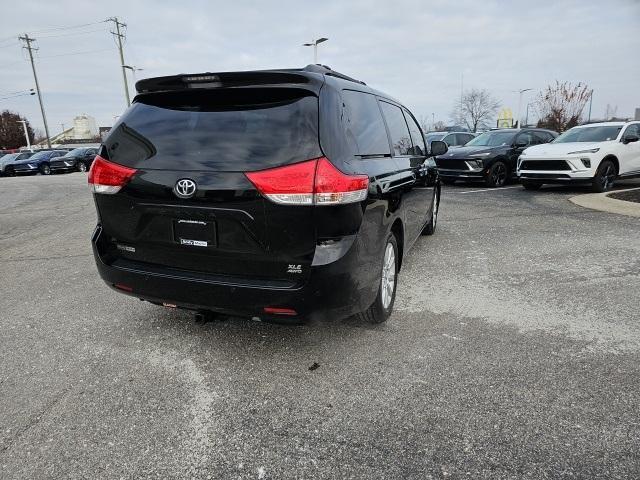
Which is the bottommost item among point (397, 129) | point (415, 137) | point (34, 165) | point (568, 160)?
point (34, 165)

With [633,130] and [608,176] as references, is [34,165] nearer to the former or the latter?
[608,176]

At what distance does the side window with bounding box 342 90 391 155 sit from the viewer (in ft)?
9.95

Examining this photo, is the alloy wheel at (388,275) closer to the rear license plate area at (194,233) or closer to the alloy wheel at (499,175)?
the rear license plate area at (194,233)

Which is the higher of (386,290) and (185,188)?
(185,188)

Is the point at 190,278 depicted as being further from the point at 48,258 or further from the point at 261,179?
the point at 48,258

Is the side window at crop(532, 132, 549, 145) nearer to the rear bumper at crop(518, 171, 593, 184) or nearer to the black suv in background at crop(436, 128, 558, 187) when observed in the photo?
the black suv in background at crop(436, 128, 558, 187)

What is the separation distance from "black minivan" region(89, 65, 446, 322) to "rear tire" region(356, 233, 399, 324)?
34 cm

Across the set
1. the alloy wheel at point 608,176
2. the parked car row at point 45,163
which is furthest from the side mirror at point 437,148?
the parked car row at point 45,163

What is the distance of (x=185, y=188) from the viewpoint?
2.68m

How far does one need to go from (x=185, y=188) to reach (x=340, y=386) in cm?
153

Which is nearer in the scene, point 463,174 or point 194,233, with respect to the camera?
point 194,233

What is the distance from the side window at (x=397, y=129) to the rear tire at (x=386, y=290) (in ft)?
→ 2.99

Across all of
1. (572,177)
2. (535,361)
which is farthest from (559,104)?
(535,361)

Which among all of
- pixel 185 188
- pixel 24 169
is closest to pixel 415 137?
pixel 185 188
